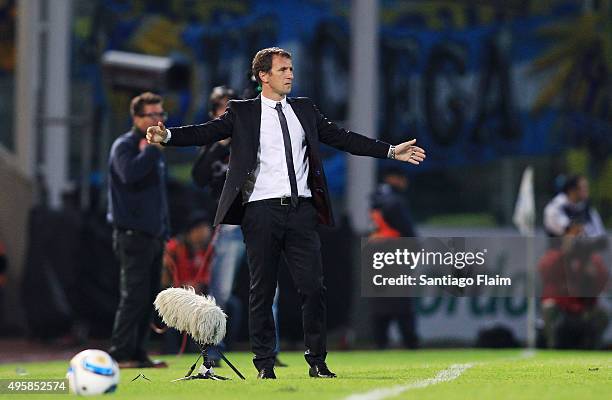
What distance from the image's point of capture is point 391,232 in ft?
57.9

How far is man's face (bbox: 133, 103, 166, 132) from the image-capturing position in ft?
40.4

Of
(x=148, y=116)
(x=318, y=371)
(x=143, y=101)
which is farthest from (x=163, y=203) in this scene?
(x=318, y=371)

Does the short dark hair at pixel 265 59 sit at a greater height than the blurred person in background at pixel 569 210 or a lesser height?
greater

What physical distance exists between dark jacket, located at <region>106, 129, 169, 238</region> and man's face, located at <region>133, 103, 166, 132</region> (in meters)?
0.09

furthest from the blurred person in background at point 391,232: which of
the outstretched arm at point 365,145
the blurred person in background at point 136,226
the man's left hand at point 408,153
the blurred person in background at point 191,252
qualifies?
the man's left hand at point 408,153

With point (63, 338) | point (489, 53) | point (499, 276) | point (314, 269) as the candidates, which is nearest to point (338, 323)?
point (499, 276)

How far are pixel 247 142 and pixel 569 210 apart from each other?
8785mm

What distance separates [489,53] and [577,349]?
6029 mm

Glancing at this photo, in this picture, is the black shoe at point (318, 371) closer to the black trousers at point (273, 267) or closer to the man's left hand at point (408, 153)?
the black trousers at point (273, 267)

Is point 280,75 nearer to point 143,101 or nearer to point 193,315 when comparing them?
point 193,315

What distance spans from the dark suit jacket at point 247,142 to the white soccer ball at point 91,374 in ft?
4.51

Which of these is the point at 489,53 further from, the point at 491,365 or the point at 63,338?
the point at 491,365

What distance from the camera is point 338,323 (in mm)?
18984

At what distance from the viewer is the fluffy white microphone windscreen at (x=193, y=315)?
378 inches
